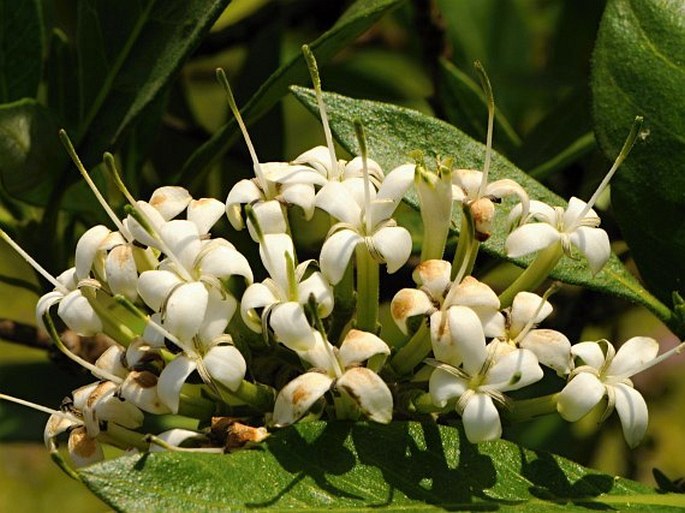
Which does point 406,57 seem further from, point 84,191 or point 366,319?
point 366,319

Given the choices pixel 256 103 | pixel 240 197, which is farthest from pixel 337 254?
pixel 256 103

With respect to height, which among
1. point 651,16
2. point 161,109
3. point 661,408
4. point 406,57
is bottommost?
point 661,408

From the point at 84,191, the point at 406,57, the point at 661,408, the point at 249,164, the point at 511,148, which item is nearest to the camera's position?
the point at 84,191

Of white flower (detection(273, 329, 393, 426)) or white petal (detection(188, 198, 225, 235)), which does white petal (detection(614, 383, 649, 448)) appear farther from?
white petal (detection(188, 198, 225, 235))

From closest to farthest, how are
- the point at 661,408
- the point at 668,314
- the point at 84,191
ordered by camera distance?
1. the point at 668,314
2. the point at 84,191
3. the point at 661,408

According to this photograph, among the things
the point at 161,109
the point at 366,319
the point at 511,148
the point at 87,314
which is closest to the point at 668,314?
the point at 366,319

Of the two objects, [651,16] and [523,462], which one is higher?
[651,16]
